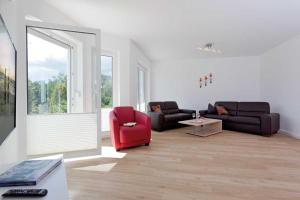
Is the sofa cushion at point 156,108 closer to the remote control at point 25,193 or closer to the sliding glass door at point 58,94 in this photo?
the sliding glass door at point 58,94

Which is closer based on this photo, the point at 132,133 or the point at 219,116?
the point at 132,133

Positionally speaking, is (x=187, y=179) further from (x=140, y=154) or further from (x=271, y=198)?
(x=140, y=154)

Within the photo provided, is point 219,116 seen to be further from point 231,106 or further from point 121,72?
point 121,72

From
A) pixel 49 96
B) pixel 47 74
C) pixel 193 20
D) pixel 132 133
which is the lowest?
pixel 132 133

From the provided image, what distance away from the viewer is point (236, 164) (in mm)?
2912

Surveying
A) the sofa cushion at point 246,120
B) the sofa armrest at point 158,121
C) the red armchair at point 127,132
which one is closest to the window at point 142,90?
the sofa armrest at point 158,121

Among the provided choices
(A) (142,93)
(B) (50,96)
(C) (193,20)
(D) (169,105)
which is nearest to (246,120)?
(D) (169,105)

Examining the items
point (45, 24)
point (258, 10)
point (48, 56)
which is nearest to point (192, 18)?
point (258, 10)

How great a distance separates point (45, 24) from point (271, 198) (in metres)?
3.56

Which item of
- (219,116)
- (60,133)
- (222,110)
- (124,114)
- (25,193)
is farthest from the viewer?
(222,110)

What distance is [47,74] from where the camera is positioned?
3340 millimetres

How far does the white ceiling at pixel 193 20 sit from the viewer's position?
303 cm

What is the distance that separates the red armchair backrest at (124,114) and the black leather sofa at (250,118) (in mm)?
2691

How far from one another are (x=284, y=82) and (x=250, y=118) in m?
1.31
